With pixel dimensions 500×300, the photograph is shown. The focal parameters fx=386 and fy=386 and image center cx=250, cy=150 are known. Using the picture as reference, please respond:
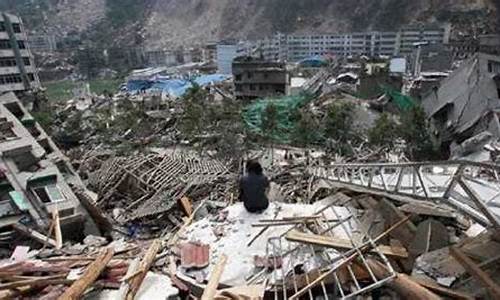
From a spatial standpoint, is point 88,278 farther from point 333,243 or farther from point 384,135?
point 384,135

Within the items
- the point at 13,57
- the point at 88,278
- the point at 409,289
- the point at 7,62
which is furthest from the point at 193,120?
the point at 409,289

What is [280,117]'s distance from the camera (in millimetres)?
28266

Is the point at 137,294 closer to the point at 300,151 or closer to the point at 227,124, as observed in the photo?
the point at 300,151

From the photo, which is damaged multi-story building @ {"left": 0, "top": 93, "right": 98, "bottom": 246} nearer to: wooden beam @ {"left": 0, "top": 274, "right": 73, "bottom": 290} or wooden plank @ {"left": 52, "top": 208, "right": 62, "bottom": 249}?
wooden plank @ {"left": 52, "top": 208, "right": 62, "bottom": 249}

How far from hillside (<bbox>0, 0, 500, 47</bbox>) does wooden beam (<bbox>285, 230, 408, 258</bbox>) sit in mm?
71822

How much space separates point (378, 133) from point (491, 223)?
17.8 metres

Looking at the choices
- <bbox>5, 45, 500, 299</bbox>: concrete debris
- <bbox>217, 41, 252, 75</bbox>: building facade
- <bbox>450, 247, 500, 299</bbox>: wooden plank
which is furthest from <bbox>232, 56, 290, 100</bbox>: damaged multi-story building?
<bbox>450, 247, 500, 299</bbox>: wooden plank

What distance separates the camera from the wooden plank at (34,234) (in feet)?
37.3

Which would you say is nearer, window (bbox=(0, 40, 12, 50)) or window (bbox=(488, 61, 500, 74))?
window (bbox=(488, 61, 500, 74))

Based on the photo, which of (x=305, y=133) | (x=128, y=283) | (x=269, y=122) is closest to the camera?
(x=128, y=283)

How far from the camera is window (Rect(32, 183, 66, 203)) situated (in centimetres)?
1398

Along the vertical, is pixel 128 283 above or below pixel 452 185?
below

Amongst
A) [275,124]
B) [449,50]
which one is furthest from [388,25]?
[275,124]

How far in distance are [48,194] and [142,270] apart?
31.7 feet
